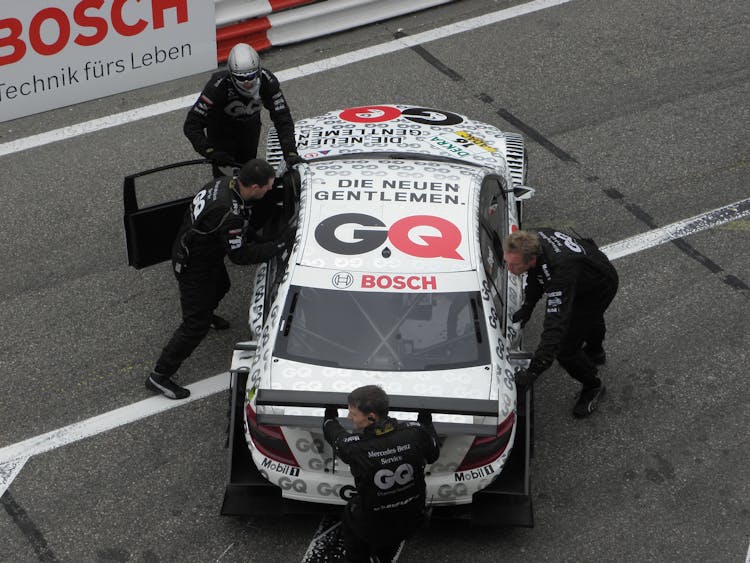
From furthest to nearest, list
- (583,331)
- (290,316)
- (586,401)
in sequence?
1. (586,401)
2. (583,331)
3. (290,316)

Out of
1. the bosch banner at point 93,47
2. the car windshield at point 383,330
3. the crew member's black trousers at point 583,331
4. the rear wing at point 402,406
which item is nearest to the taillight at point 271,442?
the rear wing at point 402,406

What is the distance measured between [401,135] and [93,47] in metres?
3.59

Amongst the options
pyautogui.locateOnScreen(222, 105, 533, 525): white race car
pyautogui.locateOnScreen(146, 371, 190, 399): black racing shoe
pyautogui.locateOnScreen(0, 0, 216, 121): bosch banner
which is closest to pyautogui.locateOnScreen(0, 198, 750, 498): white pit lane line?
pyautogui.locateOnScreen(146, 371, 190, 399): black racing shoe

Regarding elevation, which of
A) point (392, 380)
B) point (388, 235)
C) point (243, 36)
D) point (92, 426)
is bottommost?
point (92, 426)

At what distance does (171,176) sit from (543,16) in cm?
488

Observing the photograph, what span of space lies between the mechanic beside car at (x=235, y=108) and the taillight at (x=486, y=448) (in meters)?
2.83

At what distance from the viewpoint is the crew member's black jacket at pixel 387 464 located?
17.5 feet

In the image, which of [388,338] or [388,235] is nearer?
[388,338]

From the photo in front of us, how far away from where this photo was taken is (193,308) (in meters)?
7.16


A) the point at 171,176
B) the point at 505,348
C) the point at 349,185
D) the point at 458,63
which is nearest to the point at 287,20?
the point at 458,63

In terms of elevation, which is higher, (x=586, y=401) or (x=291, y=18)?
(x=291, y=18)

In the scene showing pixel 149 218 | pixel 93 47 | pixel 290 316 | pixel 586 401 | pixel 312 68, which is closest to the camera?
pixel 290 316

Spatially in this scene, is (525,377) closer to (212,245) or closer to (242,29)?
(212,245)

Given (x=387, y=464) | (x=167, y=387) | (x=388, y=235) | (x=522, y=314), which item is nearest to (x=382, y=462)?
(x=387, y=464)
